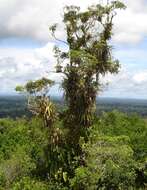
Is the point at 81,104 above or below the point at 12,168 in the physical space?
above

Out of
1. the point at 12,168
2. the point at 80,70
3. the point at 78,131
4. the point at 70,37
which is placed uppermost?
the point at 70,37

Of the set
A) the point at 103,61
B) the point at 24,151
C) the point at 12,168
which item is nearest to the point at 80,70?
the point at 103,61

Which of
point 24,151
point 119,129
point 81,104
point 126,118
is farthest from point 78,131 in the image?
point 126,118

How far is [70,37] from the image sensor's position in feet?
147

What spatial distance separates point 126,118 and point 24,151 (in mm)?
16187

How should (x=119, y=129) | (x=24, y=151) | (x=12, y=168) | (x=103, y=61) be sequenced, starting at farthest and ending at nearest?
1. (x=119, y=129)
2. (x=24, y=151)
3. (x=12, y=168)
4. (x=103, y=61)

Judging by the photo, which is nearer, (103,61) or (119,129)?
(103,61)

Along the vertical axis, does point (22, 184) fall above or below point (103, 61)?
below

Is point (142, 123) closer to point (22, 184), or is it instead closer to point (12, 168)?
point (12, 168)

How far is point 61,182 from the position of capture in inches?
1695

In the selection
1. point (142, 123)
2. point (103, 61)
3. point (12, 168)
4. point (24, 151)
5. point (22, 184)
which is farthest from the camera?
point (142, 123)

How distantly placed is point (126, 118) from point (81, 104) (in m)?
27.4

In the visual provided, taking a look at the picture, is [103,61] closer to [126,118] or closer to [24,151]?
[24,151]

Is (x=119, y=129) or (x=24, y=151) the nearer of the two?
(x=24, y=151)
